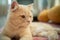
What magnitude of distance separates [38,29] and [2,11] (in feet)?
1.30

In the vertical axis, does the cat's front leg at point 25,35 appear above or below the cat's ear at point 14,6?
below

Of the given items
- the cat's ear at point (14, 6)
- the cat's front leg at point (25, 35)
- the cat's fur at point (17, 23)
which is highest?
the cat's ear at point (14, 6)

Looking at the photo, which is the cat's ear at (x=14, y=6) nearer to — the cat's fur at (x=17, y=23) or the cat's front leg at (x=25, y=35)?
the cat's fur at (x=17, y=23)

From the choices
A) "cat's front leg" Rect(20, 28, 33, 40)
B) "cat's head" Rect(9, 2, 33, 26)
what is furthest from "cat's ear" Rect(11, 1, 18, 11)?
"cat's front leg" Rect(20, 28, 33, 40)

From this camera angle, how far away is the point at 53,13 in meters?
1.67

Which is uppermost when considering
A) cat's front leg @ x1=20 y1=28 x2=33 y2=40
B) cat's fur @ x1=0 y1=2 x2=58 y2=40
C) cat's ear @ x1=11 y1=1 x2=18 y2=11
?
cat's ear @ x1=11 y1=1 x2=18 y2=11

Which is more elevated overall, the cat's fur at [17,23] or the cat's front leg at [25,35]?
the cat's fur at [17,23]

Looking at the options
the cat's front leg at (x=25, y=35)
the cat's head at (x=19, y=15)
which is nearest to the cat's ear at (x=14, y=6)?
the cat's head at (x=19, y=15)

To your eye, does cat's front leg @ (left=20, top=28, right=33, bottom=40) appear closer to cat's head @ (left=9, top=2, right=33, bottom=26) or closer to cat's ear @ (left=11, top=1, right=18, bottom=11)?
cat's head @ (left=9, top=2, right=33, bottom=26)

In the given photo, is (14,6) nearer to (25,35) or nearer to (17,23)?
(17,23)

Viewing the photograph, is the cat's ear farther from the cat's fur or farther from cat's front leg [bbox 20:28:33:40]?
cat's front leg [bbox 20:28:33:40]

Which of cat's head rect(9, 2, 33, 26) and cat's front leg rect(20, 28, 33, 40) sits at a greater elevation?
cat's head rect(9, 2, 33, 26)

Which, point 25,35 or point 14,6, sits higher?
point 14,6

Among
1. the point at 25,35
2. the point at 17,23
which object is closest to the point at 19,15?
the point at 17,23
